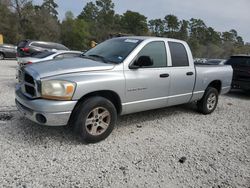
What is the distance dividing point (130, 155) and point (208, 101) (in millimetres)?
3345

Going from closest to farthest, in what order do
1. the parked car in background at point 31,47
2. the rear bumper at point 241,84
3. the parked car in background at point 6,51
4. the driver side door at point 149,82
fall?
1. the driver side door at point 149,82
2. the rear bumper at point 241,84
3. the parked car in background at point 31,47
4. the parked car in background at point 6,51

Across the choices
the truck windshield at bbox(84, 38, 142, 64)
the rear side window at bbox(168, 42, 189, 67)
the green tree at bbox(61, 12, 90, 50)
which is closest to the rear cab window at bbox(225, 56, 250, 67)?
the rear side window at bbox(168, 42, 189, 67)

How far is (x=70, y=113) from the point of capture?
146 inches

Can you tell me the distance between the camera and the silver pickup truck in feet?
11.9

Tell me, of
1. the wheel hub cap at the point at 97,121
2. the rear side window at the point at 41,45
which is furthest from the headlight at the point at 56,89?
the rear side window at the point at 41,45

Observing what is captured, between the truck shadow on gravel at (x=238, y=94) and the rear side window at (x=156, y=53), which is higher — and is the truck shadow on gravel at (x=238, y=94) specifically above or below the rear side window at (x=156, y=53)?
below

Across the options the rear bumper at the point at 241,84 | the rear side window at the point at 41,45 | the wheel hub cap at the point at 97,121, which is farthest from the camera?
the rear side window at the point at 41,45

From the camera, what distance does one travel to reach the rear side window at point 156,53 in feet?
15.4

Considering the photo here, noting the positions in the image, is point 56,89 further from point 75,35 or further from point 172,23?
point 172,23

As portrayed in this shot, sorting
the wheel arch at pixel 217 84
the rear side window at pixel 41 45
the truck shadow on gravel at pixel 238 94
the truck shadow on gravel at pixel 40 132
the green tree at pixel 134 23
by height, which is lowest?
the truck shadow on gravel at pixel 238 94

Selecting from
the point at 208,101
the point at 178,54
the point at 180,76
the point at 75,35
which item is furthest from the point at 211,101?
the point at 75,35

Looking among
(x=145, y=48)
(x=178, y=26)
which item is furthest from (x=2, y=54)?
(x=178, y=26)

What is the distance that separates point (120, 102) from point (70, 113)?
0.95m

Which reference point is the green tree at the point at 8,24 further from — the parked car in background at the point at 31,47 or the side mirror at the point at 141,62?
the side mirror at the point at 141,62
